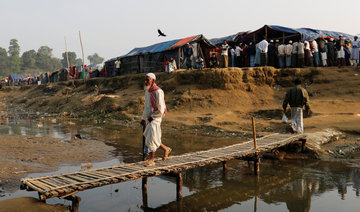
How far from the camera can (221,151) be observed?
7.30 meters

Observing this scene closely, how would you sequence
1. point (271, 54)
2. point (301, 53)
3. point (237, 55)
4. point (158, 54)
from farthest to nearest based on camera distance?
point (158, 54)
point (237, 55)
point (271, 54)
point (301, 53)

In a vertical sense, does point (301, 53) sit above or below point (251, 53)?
below

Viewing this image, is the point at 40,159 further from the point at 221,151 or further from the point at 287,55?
the point at 287,55

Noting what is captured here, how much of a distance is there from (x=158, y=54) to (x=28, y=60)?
3012 inches

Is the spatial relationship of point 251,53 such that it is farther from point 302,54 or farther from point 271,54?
point 302,54

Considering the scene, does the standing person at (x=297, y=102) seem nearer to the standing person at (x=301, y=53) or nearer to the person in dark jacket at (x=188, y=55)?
the standing person at (x=301, y=53)

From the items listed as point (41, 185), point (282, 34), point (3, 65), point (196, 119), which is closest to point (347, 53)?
point (282, 34)

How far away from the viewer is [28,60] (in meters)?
86.5

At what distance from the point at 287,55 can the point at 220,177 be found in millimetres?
12599

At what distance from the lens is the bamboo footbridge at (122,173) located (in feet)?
14.1

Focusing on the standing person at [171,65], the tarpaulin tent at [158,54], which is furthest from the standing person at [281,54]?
the standing person at [171,65]

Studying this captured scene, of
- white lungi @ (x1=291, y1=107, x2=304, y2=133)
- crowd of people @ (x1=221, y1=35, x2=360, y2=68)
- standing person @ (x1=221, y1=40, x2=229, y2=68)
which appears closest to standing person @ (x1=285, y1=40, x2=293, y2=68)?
crowd of people @ (x1=221, y1=35, x2=360, y2=68)

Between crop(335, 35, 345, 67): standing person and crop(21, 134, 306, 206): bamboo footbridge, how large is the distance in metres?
12.2

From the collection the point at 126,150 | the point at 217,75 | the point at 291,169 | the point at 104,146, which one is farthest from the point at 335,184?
the point at 217,75
